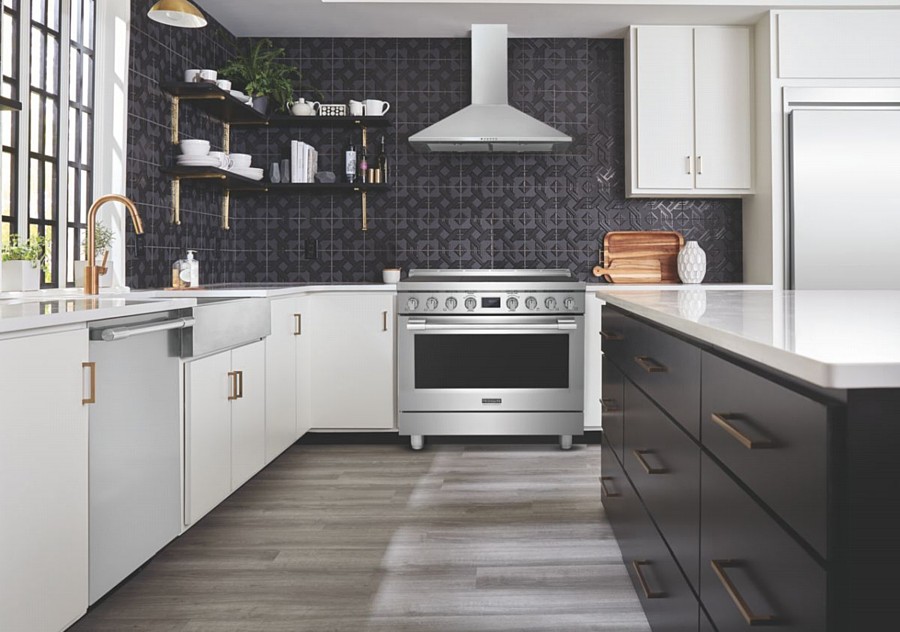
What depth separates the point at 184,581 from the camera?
2.27 meters

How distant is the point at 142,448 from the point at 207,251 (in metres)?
2.32

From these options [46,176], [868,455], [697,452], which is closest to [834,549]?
[868,455]

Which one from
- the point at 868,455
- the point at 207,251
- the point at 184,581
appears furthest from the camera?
the point at 207,251

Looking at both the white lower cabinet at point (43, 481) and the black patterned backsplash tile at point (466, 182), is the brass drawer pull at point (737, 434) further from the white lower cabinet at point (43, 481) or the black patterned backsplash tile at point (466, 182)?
the black patterned backsplash tile at point (466, 182)

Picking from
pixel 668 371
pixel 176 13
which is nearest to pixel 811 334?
pixel 668 371

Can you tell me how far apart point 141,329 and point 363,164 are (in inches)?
105

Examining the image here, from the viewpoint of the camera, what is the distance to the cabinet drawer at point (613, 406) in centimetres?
243

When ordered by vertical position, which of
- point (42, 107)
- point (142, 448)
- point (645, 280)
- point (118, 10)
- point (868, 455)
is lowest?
point (142, 448)

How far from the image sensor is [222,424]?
8.89 feet

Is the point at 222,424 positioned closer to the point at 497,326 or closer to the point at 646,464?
the point at 646,464

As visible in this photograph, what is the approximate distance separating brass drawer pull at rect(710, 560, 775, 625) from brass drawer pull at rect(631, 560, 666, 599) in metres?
0.50

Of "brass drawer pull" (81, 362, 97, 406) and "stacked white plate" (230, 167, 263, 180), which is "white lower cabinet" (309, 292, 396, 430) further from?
"brass drawer pull" (81, 362, 97, 406)

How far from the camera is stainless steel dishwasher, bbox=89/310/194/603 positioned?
1.88 metres

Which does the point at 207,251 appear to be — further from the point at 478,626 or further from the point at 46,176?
the point at 478,626
